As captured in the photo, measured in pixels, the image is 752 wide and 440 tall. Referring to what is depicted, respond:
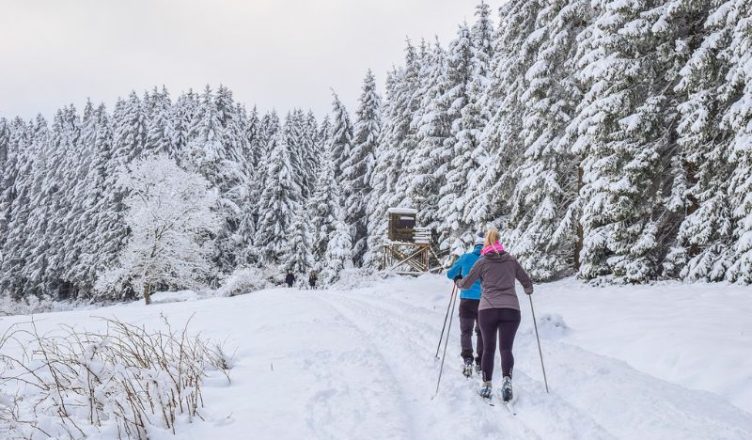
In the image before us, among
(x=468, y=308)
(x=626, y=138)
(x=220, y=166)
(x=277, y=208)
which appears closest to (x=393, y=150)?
(x=277, y=208)

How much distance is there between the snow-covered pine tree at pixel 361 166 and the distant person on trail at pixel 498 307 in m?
31.0

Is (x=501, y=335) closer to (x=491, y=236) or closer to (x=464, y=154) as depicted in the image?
(x=491, y=236)

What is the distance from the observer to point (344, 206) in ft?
125

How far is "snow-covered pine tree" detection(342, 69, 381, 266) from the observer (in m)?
37.1

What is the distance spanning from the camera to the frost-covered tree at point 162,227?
30.2 m

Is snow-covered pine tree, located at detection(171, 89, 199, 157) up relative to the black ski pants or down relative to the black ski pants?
up

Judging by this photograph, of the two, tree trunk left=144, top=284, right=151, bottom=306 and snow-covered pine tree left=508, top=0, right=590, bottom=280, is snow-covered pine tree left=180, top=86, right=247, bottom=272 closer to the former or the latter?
tree trunk left=144, top=284, right=151, bottom=306

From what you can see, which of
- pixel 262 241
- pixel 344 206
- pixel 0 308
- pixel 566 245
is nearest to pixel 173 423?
pixel 566 245

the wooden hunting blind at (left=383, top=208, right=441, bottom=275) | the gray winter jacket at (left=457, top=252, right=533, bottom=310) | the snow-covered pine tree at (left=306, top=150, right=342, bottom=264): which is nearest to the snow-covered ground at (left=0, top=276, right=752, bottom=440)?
the gray winter jacket at (left=457, top=252, right=533, bottom=310)

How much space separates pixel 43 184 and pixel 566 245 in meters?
56.0

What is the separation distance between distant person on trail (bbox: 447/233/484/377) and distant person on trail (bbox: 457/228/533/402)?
30.7 inches

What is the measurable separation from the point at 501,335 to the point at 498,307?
34 cm

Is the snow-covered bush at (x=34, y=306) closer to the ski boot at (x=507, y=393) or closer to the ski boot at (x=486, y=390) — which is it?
the ski boot at (x=486, y=390)

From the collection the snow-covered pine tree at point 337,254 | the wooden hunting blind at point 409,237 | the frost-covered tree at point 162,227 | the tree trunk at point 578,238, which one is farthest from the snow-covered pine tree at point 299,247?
the tree trunk at point 578,238
